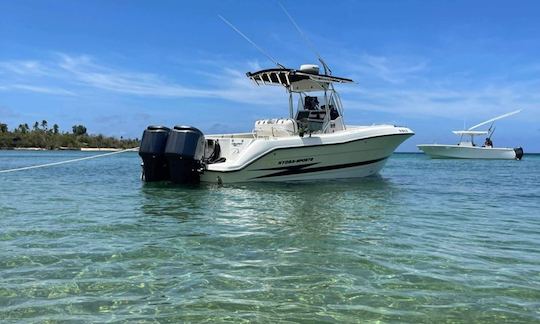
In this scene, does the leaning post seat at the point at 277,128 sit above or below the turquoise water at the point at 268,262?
above

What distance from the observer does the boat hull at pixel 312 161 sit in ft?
50.6

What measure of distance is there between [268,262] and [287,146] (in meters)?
9.99

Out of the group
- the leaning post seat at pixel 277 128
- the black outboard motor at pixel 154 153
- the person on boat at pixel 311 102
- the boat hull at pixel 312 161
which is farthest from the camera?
the person on boat at pixel 311 102

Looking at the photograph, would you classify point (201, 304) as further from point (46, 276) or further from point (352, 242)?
point (352, 242)

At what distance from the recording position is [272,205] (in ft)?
36.1

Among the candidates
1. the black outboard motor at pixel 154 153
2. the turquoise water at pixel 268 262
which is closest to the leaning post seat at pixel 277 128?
the black outboard motor at pixel 154 153

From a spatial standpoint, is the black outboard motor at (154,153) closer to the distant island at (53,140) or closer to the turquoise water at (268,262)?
the turquoise water at (268,262)

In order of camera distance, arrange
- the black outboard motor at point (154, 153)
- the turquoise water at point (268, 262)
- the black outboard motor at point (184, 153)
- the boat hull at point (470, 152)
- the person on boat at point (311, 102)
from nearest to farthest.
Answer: the turquoise water at point (268, 262) → the black outboard motor at point (184, 153) → the black outboard motor at point (154, 153) → the person on boat at point (311, 102) → the boat hull at point (470, 152)

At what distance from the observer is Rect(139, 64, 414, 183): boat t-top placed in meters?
15.0

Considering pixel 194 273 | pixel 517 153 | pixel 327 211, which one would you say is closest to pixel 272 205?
pixel 327 211

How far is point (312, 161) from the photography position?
53.8 feet

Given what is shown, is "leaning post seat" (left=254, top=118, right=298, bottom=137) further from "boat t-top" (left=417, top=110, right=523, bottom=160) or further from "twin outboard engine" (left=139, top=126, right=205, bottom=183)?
"boat t-top" (left=417, top=110, right=523, bottom=160)

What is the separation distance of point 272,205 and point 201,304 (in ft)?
21.9

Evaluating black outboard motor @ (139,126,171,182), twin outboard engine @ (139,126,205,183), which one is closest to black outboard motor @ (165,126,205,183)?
twin outboard engine @ (139,126,205,183)
